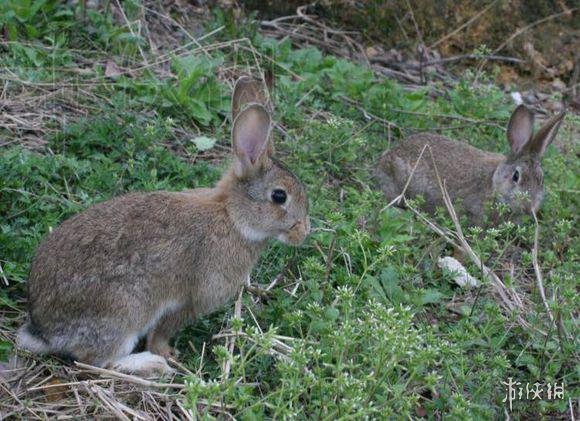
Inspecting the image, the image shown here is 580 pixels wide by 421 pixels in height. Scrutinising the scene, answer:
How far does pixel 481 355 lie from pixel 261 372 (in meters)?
1.03

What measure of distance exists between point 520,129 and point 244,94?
2.60m

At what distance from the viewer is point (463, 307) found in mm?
4977

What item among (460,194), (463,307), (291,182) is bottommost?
(460,194)

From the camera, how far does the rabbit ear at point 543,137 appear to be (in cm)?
643

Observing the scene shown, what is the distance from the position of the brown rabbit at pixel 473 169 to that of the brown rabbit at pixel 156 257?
6.82 ft

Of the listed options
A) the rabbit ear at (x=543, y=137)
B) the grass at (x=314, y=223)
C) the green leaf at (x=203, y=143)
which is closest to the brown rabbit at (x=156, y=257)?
the grass at (x=314, y=223)

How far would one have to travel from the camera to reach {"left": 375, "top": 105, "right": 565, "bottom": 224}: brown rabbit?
6.63 meters

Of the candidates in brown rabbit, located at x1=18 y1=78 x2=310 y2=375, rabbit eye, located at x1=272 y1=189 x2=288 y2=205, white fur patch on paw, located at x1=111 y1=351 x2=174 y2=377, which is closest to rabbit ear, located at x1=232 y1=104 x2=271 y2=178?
brown rabbit, located at x1=18 y1=78 x2=310 y2=375

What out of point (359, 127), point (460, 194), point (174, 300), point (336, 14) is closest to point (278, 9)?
point (336, 14)

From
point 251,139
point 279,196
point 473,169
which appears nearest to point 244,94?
point 251,139

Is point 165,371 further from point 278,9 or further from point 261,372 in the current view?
point 278,9

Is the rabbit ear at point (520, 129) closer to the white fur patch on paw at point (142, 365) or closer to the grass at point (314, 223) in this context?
the grass at point (314, 223)

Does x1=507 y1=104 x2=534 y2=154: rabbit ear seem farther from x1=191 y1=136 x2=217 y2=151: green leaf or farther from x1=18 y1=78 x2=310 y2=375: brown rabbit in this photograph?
x1=18 y1=78 x2=310 y2=375: brown rabbit

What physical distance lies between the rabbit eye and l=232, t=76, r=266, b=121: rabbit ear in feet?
1.61
